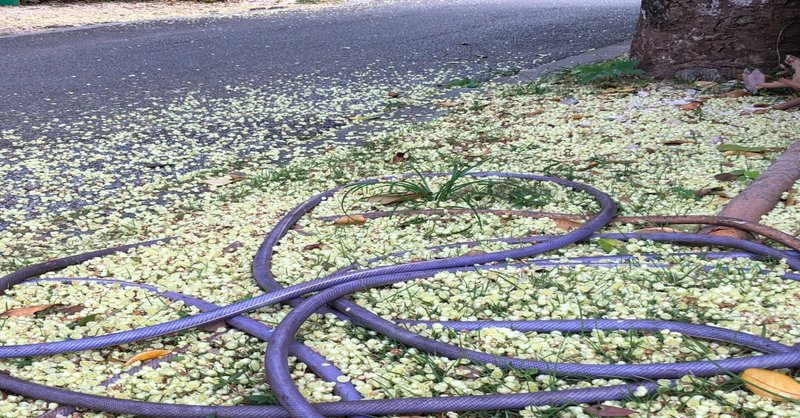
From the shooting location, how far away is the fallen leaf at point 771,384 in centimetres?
152

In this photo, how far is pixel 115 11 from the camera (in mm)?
9078

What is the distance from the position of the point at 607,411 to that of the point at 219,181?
2.10 meters

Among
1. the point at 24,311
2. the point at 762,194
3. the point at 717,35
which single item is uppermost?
the point at 717,35

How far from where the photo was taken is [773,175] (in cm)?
269

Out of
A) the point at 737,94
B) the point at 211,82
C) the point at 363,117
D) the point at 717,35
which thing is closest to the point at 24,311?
the point at 363,117

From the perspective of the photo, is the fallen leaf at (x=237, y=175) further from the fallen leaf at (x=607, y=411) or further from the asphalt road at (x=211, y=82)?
the fallen leaf at (x=607, y=411)

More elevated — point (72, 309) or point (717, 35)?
point (717, 35)

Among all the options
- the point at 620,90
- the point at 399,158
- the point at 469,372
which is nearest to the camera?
the point at 469,372

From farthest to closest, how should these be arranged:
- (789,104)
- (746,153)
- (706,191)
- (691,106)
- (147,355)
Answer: (691,106) < (789,104) < (746,153) < (706,191) < (147,355)

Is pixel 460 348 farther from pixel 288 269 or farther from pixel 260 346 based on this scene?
pixel 288 269

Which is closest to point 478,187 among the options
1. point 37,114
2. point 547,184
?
point 547,184

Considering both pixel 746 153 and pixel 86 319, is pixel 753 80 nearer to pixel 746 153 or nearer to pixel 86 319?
pixel 746 153

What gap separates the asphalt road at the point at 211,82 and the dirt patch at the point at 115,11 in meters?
0.56

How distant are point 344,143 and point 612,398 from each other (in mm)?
2414
